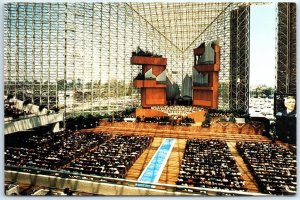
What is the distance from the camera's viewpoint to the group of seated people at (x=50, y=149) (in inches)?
420

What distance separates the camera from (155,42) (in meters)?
17.7

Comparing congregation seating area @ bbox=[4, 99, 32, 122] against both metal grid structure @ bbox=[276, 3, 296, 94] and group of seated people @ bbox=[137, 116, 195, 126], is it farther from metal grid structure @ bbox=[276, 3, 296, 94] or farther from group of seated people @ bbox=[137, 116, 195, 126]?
metal grid structure @ bbox=[276, 3, 296, 94]

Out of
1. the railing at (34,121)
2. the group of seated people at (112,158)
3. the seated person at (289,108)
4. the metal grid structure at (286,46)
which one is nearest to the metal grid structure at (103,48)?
the railing at (34,121)

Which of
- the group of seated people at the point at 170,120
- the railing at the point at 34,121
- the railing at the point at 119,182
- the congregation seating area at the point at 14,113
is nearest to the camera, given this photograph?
the railing at the point at 119,182

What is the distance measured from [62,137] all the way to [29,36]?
6.03 m

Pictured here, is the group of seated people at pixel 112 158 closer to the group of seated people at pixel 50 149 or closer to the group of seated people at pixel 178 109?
the group of seated people at pixel 50 149

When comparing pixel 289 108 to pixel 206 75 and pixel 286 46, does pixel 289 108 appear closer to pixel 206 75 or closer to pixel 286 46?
pixel 286 46

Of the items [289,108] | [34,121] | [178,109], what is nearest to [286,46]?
[289,108]

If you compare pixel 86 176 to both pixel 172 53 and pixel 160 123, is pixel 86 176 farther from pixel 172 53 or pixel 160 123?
pixel 172 53

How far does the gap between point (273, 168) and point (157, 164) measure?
438cm

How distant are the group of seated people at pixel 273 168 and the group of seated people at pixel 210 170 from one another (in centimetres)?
68

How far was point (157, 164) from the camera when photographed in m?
11.2

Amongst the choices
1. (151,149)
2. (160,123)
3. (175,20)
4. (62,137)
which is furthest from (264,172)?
(175,20)

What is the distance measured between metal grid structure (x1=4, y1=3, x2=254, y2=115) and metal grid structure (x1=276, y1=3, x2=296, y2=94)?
428 cm
